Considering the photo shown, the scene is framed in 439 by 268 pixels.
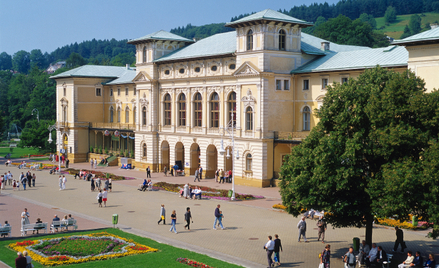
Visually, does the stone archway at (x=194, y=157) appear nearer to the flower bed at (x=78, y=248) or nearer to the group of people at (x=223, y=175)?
the group of people at (x=223, y=175)

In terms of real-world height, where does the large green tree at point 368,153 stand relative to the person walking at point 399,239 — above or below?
above

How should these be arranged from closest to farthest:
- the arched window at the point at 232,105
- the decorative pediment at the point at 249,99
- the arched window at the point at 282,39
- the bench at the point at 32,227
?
the bench at the point at 32,227
the decorative pediment at the point at 249,99
the arched window at the point at 282,39
the arched window at the point at 232,105

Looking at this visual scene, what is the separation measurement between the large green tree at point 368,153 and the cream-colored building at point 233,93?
1669cm

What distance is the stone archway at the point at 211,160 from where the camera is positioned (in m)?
62.0

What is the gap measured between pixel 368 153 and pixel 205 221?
15.4 metres

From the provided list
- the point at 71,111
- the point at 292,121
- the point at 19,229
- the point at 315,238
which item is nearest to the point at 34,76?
the point at 71,111

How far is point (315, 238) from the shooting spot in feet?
102

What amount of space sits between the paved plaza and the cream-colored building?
555cm

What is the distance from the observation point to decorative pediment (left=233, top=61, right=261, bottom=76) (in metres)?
53.6

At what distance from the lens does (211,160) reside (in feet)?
205

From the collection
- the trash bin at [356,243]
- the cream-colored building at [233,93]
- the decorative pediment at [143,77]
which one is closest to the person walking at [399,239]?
the trash bin at [356,243]

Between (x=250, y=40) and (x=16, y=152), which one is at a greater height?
(x=250, y=40)

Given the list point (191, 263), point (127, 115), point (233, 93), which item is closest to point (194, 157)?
point (233, 93)

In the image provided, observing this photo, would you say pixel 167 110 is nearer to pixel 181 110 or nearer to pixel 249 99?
pixel 181 110
